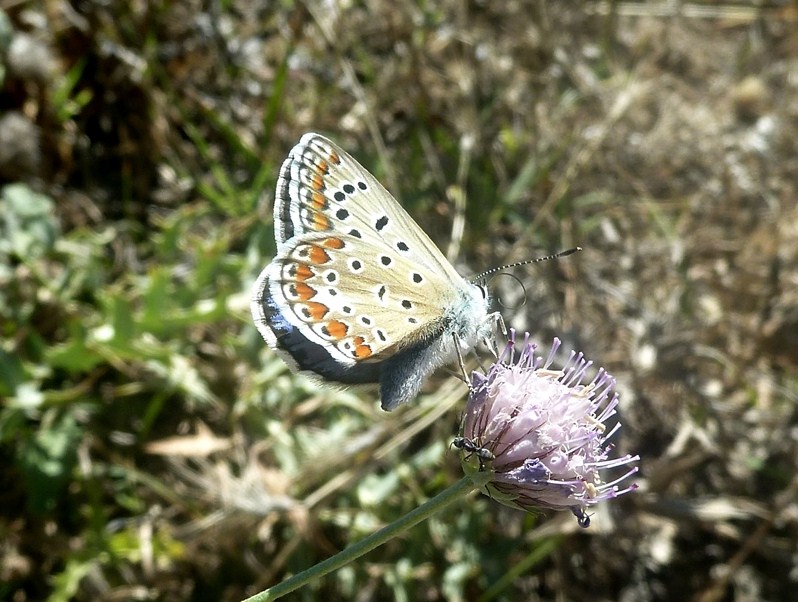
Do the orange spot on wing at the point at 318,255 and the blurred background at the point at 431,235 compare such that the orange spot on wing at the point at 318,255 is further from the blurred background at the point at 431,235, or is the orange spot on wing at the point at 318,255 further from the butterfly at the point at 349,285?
the blurred background at the point at 431,235

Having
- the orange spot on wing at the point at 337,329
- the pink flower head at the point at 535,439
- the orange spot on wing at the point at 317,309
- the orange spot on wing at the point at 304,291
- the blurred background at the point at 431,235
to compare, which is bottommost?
the blurred background at the point at 431,235

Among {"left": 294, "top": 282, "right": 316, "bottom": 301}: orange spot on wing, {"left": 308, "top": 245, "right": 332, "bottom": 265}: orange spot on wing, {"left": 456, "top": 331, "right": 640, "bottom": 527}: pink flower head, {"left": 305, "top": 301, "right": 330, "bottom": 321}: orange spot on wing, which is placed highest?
{"left": 308, "top": 245, "right": 332, "bottom": 265}: orange spot on wing

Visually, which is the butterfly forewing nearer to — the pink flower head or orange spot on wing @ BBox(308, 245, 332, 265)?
orange spot on wing @ BBox(308, 245, 332, 265)

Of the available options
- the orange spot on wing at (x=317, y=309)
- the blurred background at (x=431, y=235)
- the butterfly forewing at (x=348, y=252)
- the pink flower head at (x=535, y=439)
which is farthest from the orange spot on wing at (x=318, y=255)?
the blurred background at (x=431, y=235)

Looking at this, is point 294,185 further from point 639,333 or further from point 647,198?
point 647,198

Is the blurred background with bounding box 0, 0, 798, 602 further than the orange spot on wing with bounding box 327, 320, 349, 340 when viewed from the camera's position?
Yes

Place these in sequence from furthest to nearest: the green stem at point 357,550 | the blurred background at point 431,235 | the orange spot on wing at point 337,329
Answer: the blurred background at point 431,235 → the orange spot on wing at point 337,329 → the green stem at point 357,550

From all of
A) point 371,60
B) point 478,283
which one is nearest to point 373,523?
point 478,283

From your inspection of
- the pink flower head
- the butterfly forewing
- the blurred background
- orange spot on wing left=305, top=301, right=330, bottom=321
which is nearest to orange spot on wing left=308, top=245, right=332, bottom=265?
the butterfly forewing
